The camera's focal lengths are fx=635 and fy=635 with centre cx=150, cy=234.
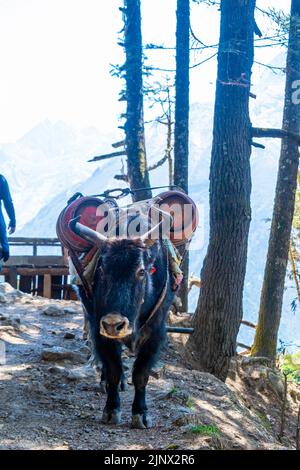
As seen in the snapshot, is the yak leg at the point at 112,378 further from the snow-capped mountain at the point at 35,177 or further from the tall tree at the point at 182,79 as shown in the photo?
the snow-capped mountain at the point at 35,177

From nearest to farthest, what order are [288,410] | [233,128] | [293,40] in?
[233,128]
[288,410]
[293,40]

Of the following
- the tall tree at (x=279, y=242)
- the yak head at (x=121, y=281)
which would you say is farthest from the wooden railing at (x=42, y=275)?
the yak head at (x=121, y=281)

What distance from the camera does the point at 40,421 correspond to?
5387 millimetres

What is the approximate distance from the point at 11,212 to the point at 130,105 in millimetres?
3882

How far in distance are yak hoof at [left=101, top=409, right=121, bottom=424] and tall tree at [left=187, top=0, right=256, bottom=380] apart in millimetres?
3262

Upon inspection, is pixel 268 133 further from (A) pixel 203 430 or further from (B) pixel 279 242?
(A) pixel 203 430

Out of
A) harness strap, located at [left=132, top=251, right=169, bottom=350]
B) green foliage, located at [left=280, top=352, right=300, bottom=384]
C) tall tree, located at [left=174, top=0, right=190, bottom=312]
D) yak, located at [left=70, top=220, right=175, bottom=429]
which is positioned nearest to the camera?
yak, located at [left=70, top=220, right=175, bottom=429]

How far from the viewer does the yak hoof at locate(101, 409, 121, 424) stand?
5.54m

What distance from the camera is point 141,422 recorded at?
5512mm

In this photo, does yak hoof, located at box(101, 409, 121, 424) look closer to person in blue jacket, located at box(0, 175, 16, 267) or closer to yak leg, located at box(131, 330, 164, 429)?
yak leg, located at box(131, 330, 164, 429)

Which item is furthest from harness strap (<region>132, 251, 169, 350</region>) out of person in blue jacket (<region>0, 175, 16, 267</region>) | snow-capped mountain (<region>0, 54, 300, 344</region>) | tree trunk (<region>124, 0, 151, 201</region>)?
snow-capped mountain (<region>0, 54, 300, 344</region>)

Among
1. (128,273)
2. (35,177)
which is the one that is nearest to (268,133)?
(128,273)
